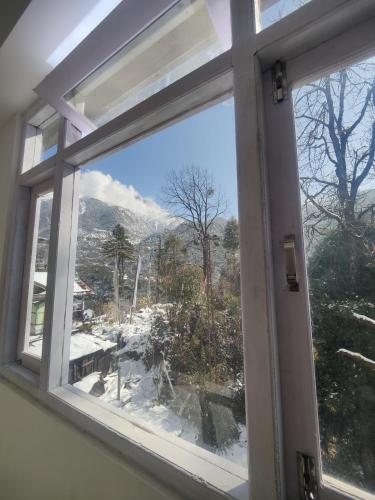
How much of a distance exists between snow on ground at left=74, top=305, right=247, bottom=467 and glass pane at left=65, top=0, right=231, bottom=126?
0.93m

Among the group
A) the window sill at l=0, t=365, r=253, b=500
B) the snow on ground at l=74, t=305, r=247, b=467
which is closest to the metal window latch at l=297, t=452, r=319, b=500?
the window sill at l=0, t=365, r=253, b=500

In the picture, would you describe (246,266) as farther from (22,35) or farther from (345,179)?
(22,35)

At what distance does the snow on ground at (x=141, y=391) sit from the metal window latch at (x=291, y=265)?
0.47 m

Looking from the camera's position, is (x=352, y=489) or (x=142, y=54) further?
(x=142, y=54)

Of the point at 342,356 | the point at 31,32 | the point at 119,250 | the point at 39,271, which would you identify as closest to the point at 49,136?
the point at 31,32

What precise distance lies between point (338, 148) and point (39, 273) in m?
1.62

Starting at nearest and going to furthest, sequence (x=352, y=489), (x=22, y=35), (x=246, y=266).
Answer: (x=352, y=489)
(x=246, y=266)
(x=22, y=35)

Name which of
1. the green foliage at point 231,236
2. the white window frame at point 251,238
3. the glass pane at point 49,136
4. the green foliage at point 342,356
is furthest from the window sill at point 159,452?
the glass pane at point 49,136

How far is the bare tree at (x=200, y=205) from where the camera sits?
2.54 ft

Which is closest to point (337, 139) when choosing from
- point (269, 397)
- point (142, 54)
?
point (269, 397)

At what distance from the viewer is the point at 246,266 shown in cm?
60

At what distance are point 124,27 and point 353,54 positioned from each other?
0.85 meters

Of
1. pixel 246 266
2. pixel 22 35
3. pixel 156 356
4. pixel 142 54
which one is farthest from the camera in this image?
pixel 22 35

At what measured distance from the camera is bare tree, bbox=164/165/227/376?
773mm
